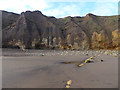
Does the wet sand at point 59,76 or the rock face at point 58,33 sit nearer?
the wet sand at point 59,76

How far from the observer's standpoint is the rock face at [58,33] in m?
35.8

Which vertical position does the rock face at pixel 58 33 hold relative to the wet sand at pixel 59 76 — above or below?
above

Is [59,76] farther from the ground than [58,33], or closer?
closer

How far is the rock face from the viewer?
35844 millimetres

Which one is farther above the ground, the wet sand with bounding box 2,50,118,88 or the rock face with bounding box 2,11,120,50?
the rock face with bounding box 2,11,120,50

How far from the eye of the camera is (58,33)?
42031mm

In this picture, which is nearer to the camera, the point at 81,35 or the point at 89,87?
the point at 89,87

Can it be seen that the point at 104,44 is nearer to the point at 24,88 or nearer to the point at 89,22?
the point at 89,22

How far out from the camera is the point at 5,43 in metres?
32.5

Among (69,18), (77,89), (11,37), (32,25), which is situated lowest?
(77,89)

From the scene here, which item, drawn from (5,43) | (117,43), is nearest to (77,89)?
(5,43)

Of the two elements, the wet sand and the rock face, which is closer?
the wet sand

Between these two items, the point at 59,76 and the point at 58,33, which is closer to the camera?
the point at 59,76

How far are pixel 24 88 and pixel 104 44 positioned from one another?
41.8 metres
